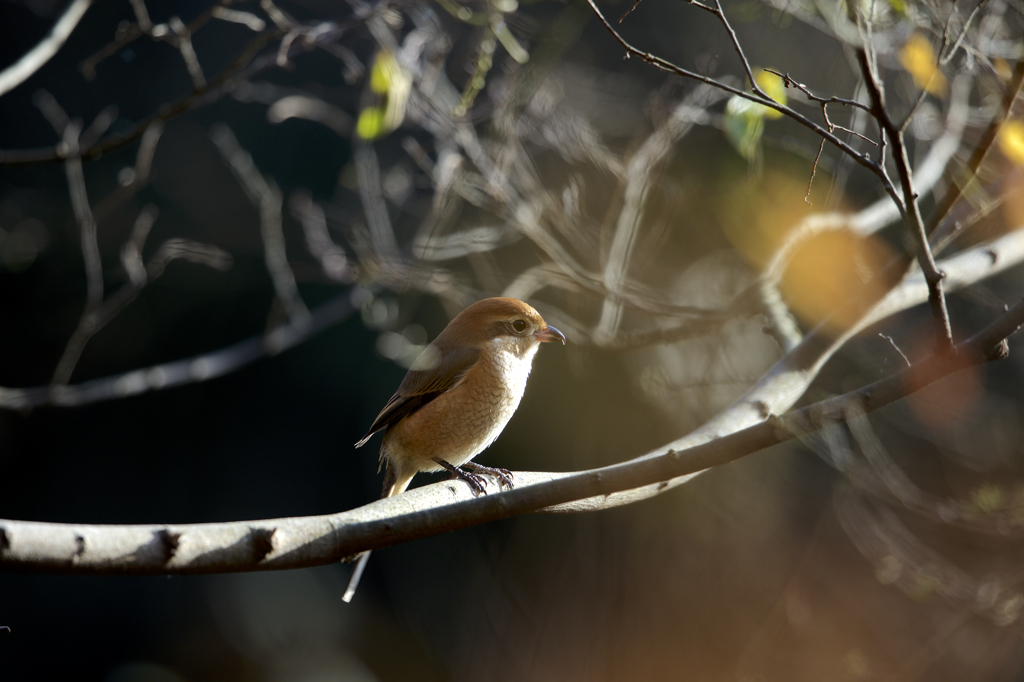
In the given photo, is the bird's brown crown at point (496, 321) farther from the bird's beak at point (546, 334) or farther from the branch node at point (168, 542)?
the branch node at point (168, 542)

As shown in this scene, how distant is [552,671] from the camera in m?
4.38

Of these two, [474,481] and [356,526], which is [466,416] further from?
[356,526]

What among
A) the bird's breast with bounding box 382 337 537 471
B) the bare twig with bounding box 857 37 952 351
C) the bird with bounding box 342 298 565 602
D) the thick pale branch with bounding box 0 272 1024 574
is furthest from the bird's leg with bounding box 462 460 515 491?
the bare twig with bounding box 857 37 952 351

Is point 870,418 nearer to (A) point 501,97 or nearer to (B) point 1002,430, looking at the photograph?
(B) point 1002,430

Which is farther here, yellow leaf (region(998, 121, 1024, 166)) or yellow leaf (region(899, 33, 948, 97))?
yellow leaf (region(899, 33, 948, 97))

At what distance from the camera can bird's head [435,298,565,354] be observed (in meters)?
3.68

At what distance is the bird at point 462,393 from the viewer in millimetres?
3520

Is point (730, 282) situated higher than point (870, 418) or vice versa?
point (730, 282)

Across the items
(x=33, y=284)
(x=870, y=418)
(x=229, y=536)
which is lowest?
(x=229, y=536)

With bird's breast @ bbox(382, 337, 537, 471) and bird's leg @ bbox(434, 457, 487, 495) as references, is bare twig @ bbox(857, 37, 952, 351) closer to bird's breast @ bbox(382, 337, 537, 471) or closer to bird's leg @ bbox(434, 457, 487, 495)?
bird's leg @ bbox(434, 457, 487, 495)

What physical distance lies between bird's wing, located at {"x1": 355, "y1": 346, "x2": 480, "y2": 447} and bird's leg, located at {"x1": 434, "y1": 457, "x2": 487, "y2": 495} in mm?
311

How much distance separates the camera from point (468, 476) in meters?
3.28

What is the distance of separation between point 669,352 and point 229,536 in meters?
4.54

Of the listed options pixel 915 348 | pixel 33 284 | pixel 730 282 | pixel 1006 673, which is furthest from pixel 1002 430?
pixel 33 284
